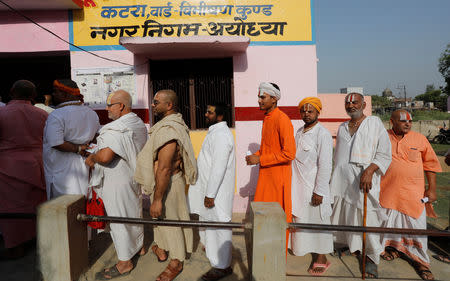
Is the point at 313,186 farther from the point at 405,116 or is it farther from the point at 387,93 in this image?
the point at 387,93

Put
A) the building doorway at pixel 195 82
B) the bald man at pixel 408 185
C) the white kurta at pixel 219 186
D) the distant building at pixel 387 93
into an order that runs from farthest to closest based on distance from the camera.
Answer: the distant building at pixel 387 93
the building doorway at pixel 195 82
the bald man at pixel 408 185
the white kurta at pixel 219 186

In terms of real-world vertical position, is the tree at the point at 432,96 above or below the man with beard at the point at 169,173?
above

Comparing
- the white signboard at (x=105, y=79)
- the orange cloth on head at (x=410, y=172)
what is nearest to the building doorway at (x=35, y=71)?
the white signboard at (x=105, y=79)

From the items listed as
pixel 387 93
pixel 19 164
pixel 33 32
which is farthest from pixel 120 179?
pixel 387 93

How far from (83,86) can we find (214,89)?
2.40 metres

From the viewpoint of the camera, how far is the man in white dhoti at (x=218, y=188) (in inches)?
109

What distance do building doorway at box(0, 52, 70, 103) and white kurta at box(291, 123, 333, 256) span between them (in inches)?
241

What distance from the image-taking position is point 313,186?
3143mm

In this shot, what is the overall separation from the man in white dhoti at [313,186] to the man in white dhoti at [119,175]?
5.99 ft

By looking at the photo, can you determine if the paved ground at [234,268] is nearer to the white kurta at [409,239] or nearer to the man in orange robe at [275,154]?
the white kurta at [409,239]

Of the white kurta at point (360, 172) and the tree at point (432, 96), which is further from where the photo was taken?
the tree at point (432, 96)

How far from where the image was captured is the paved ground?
2938mm

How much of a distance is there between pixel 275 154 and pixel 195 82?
2.80m

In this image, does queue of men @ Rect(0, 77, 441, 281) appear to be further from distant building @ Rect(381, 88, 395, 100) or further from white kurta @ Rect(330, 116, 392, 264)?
distant building @ Rect(381, 88, 395, 100)
